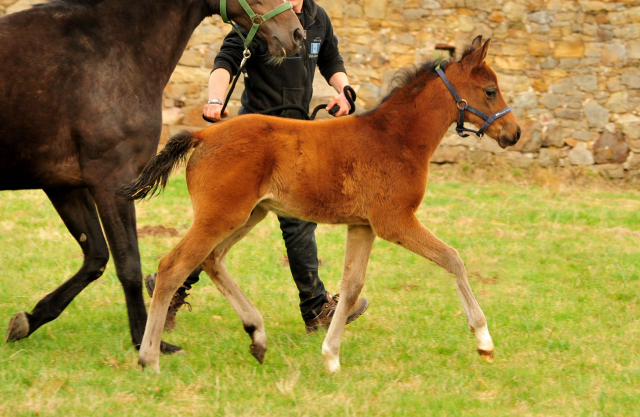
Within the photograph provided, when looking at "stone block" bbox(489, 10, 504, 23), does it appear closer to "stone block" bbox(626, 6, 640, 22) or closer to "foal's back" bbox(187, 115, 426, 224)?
"stone block" bbox(626, 6, 640, 22)

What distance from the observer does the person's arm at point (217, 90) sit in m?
4.07

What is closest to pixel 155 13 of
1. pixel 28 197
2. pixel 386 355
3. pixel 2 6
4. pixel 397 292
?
pixel 386 355

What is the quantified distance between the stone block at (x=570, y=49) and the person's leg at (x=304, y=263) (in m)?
7.43

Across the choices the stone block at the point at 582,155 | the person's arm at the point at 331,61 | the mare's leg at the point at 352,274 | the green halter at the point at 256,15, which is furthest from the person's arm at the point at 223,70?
the stone block at the point at 582,155

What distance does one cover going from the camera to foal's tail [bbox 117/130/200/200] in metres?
3.62

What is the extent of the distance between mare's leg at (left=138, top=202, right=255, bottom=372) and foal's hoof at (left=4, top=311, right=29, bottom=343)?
0.97 m

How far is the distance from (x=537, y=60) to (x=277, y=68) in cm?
728

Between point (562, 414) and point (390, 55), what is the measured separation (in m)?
7.93

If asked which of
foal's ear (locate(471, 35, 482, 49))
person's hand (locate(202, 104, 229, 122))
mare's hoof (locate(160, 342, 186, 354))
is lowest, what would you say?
mare's hoof (locate(160, 342, 186, 354))

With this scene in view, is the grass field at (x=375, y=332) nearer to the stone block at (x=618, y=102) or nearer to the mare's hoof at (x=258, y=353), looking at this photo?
the mare's hoof at (x=258, y=353)

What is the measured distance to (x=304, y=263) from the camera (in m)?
4.63

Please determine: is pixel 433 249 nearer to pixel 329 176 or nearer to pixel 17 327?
pixel 329 176

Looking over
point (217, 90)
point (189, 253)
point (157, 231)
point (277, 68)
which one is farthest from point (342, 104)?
point (157, 231)

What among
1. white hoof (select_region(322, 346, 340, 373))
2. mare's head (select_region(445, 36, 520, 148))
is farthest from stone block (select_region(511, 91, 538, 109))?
white hoof (select_region(322, 346, 340, 373))
